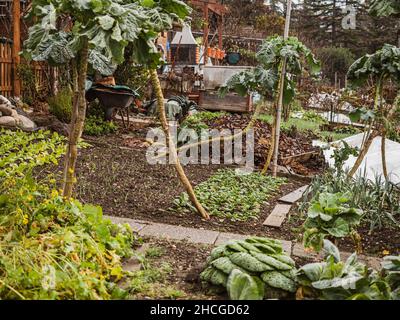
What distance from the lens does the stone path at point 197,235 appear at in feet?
10.1

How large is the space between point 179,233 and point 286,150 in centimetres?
383

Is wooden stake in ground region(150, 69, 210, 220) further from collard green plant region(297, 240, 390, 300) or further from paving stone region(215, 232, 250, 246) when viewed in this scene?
collard green plant region(297, 240, 390, 300)

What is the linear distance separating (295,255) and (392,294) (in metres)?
1.03

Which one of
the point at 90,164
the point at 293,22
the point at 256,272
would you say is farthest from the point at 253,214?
the point at 293,22

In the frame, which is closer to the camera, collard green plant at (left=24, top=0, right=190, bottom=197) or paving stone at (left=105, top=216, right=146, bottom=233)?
collard green plant at (left=24, top=0, right=190, bottom=197)

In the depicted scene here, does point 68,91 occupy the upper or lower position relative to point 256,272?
upper

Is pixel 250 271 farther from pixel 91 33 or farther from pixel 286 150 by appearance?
pixel 286 150

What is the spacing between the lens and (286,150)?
22.6ft

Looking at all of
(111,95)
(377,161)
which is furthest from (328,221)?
(111,95)

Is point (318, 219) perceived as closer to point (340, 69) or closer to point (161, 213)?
point (161, 213)

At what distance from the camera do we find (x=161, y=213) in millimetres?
3980

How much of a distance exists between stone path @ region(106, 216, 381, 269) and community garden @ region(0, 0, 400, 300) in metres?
0.02

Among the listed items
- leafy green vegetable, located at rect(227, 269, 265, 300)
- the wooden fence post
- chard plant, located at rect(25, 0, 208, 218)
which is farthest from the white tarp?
the wooden fence post

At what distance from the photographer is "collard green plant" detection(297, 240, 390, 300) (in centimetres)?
200
